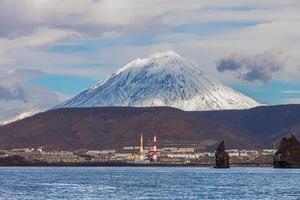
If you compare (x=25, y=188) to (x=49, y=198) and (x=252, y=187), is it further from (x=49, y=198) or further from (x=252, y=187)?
(x=252, y=187)

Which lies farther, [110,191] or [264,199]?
[110,191]

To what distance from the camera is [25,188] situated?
6939 inches

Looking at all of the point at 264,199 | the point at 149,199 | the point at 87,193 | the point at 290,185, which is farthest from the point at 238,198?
the point at 290,185

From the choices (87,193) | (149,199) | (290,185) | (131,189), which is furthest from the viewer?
(290,185)

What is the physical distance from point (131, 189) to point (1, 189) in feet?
80.5

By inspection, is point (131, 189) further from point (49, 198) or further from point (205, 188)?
point (49, 198)

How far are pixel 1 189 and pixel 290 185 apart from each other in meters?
57.3

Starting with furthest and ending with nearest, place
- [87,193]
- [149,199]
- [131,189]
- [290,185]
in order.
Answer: [290,185] → [131,189] → [87,193] → [149,199]

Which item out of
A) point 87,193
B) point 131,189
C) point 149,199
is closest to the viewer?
point 149,199

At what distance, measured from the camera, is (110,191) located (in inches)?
6467

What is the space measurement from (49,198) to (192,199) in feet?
73.4

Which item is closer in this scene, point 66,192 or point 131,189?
point 66,192

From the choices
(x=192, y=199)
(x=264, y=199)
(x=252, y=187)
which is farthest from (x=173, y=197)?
(x=252, y=187)

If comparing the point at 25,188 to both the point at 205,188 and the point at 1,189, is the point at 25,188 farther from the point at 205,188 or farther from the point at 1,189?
the point at 205,188
